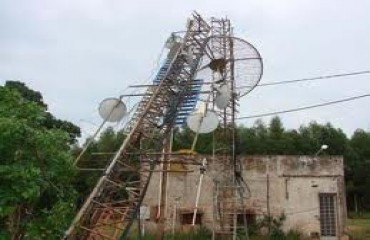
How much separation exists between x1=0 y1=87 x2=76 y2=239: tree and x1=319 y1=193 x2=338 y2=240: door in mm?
19093

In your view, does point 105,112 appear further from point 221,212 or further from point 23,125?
point 221,212

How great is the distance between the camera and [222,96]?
1847cm

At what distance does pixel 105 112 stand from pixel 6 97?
4.90m

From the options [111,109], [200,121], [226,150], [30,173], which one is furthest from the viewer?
[226,150]

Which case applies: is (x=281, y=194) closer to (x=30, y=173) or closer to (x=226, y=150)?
(x=226, y=150)

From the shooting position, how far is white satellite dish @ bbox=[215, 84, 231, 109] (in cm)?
1840

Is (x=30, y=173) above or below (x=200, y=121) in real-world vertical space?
below

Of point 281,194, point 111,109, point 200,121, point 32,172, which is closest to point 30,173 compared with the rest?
point 32,172

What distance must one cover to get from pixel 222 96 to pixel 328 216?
13097 millimetres

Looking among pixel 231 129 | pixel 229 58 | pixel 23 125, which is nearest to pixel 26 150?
pixel 23 125

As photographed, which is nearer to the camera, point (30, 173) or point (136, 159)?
point (30, 173)

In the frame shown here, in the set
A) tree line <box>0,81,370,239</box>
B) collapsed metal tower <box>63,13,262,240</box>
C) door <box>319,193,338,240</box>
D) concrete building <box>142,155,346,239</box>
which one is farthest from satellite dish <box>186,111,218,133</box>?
door <box>319,193,338,240</box>

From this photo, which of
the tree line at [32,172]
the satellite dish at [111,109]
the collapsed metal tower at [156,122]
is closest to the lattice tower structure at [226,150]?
the collapsed metal tower at [156,122]

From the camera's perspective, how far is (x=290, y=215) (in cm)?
2855
